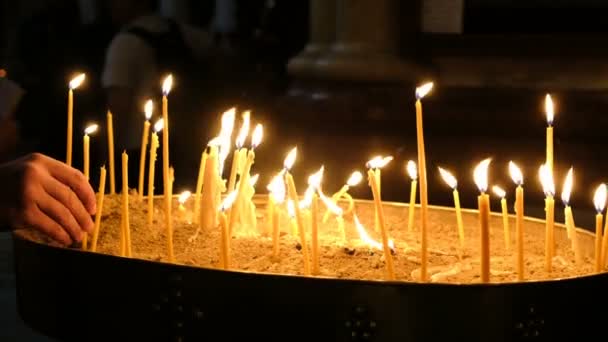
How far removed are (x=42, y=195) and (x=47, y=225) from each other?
0.20ft

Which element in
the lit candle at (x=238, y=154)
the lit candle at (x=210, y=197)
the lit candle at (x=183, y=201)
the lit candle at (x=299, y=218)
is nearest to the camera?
the lit candle at (x=299, y=218)

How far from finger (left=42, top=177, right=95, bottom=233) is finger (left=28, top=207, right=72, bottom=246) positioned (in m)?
0.04

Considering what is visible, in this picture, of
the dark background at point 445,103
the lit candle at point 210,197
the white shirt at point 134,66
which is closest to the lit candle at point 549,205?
the lit candle at point 210,197

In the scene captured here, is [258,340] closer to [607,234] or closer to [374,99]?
[607,234]

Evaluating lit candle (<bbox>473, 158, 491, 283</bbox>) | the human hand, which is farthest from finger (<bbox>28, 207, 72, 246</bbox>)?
lit candle (<bbox>473, 158, 491, 283</bbox>)

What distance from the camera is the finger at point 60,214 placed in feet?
6.16

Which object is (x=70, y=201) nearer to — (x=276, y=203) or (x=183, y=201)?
(x=276, y=203)

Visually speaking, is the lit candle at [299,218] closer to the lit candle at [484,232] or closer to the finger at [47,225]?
the lit candle at [484,232]

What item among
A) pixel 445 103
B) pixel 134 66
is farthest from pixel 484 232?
pixel 134 66

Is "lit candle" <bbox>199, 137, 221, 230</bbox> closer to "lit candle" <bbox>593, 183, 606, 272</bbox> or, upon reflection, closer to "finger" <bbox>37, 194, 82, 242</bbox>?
"finger" <bbox>37, 194, 82, 242</bbox>

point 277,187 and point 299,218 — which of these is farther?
point 277,187

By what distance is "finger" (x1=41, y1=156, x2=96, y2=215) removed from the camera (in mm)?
1909

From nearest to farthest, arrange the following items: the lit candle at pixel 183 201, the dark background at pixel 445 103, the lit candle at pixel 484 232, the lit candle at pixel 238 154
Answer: the lit candle at pixel 484 232 < the lit candle at pixel 238 154 < the lit candle at pixel 183 201 < the dark background at pixel 445 103

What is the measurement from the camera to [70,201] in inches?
75.9
